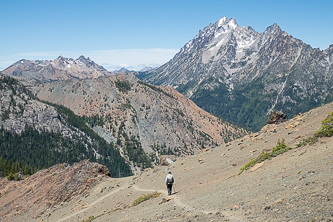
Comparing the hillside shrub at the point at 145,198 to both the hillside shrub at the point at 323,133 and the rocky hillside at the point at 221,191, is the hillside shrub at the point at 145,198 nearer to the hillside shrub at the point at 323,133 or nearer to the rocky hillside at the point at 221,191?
the rocky hillside at the point at 221,191

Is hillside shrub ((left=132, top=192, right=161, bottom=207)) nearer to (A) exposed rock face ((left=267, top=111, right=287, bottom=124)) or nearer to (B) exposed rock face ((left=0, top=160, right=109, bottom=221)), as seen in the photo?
(B) exposed rock face ((left=0, top=160, right=109, bottom=221))

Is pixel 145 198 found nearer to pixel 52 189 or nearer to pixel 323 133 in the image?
pixel 323 133

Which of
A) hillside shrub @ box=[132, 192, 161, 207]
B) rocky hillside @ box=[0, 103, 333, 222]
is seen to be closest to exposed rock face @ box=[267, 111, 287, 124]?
rocky hillside @ box=[0, 103, 333, 222]

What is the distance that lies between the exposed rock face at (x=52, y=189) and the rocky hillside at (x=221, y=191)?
0.73ft

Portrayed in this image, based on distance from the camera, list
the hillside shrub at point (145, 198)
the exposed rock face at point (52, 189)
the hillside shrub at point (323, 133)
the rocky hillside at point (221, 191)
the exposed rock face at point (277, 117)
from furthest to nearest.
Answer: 1. the exposed rock face at point (277, 117)
2. the exposed rock face at point (52, 189)
3. the hillside shrub at point (145, 198)
4. the hillside shrub at point (323, 133)
5. the rocky hillside at point (221, 191)

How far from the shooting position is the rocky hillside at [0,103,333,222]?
752 inches

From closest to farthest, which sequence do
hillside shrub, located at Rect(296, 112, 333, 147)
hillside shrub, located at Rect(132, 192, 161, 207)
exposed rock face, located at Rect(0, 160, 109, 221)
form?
hillside shrub, located at Rect(296, 112, 333, 147), hillside shrub, located at Rect(132, 192, 161, 207), exposed rock face, located at Rect(0, 160, 109, 221)

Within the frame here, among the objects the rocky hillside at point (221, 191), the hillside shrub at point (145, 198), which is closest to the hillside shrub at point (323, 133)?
the rocky hillside at point (221, 191)

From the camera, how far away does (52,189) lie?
57250 mm

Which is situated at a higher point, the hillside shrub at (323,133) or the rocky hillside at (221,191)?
the hillside shrub at (323,133)

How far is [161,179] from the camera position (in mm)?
43938

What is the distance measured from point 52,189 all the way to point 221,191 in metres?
38.9

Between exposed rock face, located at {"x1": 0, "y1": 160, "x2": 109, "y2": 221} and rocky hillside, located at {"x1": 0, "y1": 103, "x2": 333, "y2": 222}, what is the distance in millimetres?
223

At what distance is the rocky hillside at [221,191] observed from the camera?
62.7 ft
